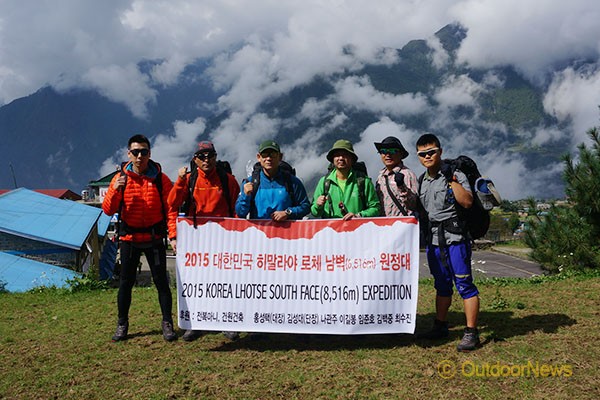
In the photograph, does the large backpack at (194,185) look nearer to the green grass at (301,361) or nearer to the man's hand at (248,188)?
the man's hand at (248,188)

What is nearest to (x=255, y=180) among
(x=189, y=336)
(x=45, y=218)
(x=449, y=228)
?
(x=189, y=336)

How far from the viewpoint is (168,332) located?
208 inches

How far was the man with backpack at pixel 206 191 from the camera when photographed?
512 centimetres

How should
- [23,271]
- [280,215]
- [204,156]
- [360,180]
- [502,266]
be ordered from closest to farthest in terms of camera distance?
1. [280,215]
2. [360,180]
3. [204,156]
4. [23,271]
5. [502,266]

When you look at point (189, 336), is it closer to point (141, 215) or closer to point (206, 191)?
point (141, 215)

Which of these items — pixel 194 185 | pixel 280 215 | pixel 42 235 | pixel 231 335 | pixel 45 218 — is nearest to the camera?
pixel 280 215

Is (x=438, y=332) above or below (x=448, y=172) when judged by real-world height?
below

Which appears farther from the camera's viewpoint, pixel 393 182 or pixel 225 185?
pixel 225 185

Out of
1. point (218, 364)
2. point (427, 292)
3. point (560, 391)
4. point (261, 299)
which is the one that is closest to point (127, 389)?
point (218, 364)

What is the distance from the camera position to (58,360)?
4738mm

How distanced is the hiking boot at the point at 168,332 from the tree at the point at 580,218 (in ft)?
31.0

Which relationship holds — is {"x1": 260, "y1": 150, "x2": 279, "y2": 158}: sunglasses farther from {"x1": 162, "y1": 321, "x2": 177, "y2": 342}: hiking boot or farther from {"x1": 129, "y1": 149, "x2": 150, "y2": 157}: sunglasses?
{"x1": 162, "y1": 321, "x2": 177, "y2": 342}: hiking boot

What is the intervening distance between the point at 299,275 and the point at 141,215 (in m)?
2.12

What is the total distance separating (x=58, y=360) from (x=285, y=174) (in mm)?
3417
